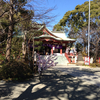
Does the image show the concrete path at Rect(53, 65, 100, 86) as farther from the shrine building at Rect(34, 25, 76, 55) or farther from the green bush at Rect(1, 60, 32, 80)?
the shrine building at Rect(34, 25, 76, 55)

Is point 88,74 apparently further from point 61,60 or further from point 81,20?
point 81,20

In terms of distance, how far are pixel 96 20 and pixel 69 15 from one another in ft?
27.8

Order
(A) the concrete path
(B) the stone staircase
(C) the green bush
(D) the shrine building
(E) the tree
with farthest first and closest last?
(E) the tree, (D) the shrine building, (B) the stone staircase, (A) the concrete path, (C) the green bush

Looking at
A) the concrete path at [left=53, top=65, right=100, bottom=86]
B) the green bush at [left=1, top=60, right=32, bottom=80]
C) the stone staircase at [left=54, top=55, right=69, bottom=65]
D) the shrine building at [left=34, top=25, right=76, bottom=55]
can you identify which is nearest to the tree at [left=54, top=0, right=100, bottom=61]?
the shrine building at [left=34, top=25, right=76, bottom=55]

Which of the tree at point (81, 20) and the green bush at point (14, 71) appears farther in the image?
the tree at point (81, 20)

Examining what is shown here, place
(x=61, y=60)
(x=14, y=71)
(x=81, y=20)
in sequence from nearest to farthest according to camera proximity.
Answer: (x=14, y=71) < (x=61, y=60) < (x=81, y=20)

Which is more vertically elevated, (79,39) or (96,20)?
(96,20)

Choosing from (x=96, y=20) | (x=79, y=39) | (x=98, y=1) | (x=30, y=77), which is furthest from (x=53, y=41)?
(x=30, y=77)

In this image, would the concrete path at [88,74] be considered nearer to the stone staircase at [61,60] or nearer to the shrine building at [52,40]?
the stone staircase at [61,60]

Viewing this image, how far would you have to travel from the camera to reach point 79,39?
28719mm

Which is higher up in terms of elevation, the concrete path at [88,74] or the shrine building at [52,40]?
the shrine building at [52,40]

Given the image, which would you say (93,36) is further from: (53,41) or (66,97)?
(66,97)

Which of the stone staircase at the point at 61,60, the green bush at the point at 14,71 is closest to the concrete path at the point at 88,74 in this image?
the green bush at the point at 14,71

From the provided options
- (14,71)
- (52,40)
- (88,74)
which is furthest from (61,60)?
(14,71)
